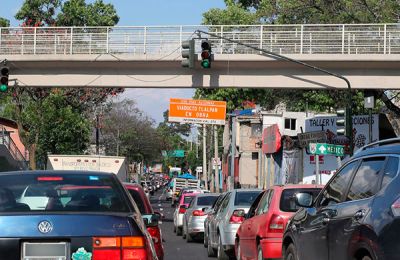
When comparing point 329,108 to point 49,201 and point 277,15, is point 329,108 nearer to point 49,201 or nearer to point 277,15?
point 277,15

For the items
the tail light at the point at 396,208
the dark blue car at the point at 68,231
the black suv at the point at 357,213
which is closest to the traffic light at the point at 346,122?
the black suv at the point at 357,213

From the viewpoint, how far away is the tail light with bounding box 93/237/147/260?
6281mm

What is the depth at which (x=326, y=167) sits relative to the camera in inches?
1340

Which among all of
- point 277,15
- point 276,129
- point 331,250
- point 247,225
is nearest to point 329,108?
point 276,129

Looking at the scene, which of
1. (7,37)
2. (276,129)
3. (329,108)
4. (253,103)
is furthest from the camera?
(253,103)

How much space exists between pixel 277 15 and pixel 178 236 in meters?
15.4

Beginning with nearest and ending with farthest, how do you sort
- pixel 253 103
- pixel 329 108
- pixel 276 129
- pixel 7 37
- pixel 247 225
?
pixel 247 225 < pixel 7 37 < pixel 276 129 < pixel 329 108 < pixel 253 103

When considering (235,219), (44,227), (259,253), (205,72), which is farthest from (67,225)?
(205,72)

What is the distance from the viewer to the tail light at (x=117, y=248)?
628 cm

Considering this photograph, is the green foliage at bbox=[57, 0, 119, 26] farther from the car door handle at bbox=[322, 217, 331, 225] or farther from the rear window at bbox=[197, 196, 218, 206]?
the car door handle at bbox=[322, 217, 331, 225]

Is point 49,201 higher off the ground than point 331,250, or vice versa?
point 49,201

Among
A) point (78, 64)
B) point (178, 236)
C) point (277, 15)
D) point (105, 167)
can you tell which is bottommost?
point (178, 236)

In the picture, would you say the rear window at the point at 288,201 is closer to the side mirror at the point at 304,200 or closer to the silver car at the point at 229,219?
the silver car at the point at 229,219

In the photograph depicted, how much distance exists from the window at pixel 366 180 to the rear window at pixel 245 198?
8.85 meters
